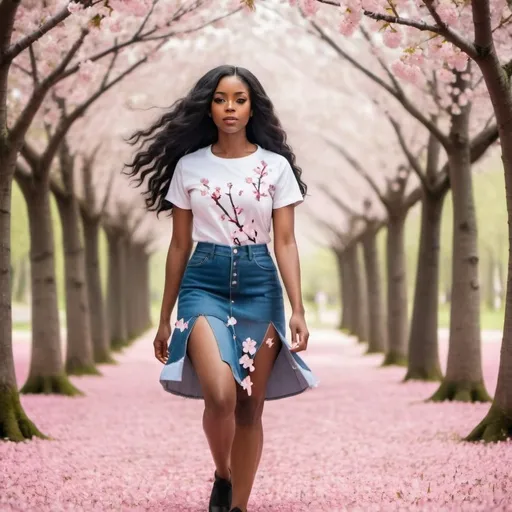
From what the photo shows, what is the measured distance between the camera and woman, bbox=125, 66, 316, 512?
16.0 feet

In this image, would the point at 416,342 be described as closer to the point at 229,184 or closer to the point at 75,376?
the point at 75,376

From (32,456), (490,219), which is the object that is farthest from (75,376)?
(490,219)

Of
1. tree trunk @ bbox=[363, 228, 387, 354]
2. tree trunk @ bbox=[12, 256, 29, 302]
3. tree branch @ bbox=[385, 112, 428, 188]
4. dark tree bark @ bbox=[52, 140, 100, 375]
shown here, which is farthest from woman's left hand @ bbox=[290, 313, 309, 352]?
tree trunk @ bbox=[12, 256, 29, 302]

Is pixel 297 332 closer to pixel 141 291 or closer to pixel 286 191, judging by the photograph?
pixel 286 191

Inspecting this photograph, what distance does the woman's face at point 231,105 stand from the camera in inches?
203

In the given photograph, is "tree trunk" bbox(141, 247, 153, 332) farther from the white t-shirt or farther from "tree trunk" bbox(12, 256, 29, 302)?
the white t-shirt

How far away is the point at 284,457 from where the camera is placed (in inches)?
320

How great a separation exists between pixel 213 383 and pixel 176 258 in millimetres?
823

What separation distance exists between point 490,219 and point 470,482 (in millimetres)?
36224

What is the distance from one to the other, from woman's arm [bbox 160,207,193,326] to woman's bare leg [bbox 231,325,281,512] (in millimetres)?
563

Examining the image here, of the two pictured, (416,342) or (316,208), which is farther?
(316,208)

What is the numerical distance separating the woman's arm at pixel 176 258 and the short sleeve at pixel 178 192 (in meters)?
0.04

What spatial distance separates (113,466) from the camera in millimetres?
7586

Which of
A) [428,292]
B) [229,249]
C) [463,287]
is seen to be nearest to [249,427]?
[229,249]
